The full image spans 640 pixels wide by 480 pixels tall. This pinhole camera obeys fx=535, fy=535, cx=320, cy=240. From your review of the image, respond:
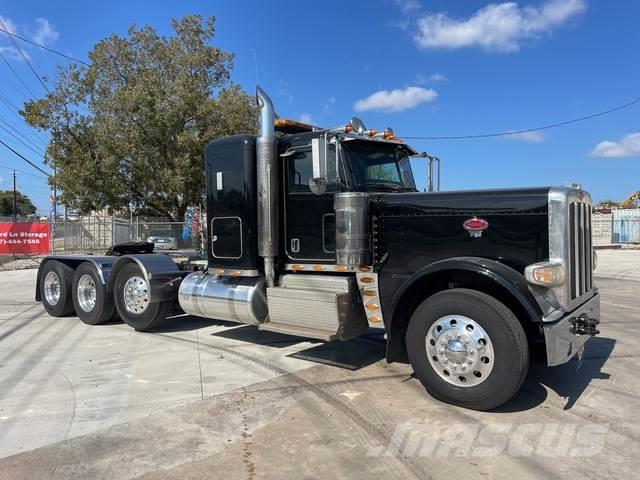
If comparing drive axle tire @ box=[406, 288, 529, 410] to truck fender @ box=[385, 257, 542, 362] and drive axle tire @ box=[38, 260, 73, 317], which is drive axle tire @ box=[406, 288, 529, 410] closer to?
truck fender @ box=[385, 257, 542, 362]

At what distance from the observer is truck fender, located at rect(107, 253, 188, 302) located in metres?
7.74

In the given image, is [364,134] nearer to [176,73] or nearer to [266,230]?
[266,230]

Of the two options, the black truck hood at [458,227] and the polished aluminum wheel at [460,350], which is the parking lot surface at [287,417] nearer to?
the polished aluminum wheel at [460,350]

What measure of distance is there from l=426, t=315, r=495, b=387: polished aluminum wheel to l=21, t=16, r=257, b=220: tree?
72.1ft

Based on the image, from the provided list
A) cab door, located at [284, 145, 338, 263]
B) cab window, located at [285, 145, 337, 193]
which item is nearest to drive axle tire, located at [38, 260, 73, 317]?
cab door, located at [284, 145, 338, 263]

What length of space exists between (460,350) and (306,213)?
2.41m

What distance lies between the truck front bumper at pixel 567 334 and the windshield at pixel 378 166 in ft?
7.80

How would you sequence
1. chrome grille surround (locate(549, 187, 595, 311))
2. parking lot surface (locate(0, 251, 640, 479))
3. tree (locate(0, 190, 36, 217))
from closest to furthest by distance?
parking lot surface (locate(0, 251, 640, 479)), chrome grille surround (locate(549, 187, 595, 311)), tree (locate(0, 190, 36, 217))

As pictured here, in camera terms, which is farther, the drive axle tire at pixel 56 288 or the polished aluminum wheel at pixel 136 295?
the drive axle tire at pixel 56 288

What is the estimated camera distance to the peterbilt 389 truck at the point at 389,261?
177 inches

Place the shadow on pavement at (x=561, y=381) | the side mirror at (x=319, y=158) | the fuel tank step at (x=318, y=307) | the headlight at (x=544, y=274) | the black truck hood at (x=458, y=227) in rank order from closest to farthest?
1. the headlight at (x=544, y=274)
2. the black truck hood at (x=458, y=227)
3. the shadow on pavement at (x=561, y=381)
4. the side mirror at (x=319, y=158)
5. the fuel tank step at (x=318, y=307)

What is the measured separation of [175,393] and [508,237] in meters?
3.45

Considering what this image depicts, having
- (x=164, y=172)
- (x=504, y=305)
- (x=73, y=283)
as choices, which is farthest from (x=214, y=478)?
(x=164, y=172)

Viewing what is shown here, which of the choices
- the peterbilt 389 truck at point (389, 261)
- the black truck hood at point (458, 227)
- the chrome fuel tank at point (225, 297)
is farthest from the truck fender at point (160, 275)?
the black truck hood at point (458, 227)
